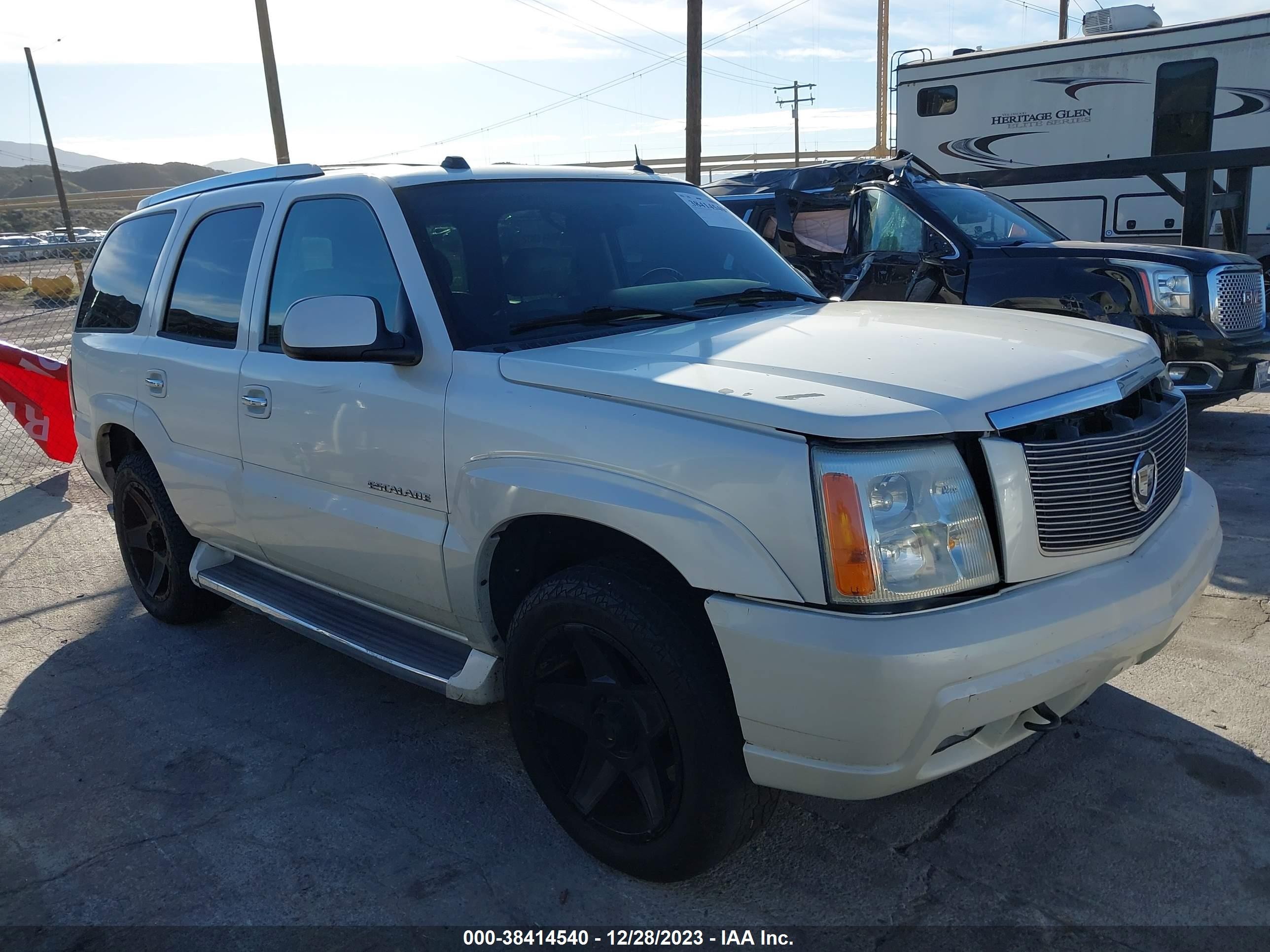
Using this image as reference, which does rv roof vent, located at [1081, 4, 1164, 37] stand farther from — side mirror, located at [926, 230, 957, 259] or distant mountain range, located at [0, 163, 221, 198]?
distant mountain range, located at [0, 163, 221, 198]

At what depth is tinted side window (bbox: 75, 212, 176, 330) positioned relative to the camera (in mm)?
4559

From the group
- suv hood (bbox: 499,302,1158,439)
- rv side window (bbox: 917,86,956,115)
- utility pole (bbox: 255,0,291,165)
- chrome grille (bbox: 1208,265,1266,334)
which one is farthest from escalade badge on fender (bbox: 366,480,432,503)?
utility pole (bbox: 255,0,291,165)

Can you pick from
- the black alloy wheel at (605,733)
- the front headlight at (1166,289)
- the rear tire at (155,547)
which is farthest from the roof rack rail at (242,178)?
the front headlight at (1166,289)

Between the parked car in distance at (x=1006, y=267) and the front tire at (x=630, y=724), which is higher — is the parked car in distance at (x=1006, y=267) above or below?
above

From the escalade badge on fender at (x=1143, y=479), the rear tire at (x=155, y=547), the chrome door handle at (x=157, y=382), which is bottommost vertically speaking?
the rear tire at (x=155, y=547)

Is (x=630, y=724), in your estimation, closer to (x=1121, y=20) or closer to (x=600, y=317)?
(x=600, y=317)

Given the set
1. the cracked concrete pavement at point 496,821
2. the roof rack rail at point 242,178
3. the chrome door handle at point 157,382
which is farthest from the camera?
the chrome door handle at point 157,382

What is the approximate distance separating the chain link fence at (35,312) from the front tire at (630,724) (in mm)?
3680

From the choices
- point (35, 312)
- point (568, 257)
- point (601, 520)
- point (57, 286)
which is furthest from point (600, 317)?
point (57, 286)

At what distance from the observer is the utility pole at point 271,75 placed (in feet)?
65.8

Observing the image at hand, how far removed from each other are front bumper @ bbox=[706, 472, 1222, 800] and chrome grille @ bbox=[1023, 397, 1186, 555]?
96 mm

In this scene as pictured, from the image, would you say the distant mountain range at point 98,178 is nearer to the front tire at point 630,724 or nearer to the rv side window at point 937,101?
the rv side window at point 937,101

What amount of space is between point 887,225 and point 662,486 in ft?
19.7

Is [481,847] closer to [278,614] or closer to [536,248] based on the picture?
[278,614]
